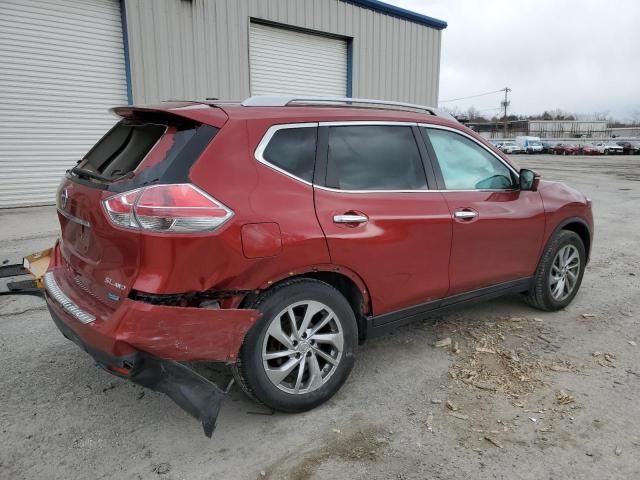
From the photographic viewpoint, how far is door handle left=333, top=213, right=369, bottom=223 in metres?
2.89

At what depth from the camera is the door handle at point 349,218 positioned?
289 centimetres

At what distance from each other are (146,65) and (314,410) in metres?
10.1

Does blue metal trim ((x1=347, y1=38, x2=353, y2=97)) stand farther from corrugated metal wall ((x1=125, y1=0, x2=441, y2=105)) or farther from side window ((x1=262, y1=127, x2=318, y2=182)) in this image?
side window ((x1=262, y1=127, x2=318, y2=182))

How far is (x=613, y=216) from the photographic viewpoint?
33.6 ft

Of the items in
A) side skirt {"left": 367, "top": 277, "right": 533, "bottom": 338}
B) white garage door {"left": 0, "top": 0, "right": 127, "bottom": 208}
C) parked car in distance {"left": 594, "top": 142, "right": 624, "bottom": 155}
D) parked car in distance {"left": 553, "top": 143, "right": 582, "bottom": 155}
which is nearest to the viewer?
side skirt {"left": 367, "top": 277, "right": 533, "bottom": 338}

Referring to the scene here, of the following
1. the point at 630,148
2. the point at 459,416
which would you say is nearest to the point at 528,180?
the point at 459,416

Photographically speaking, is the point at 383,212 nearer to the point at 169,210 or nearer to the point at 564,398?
the point at 169,210

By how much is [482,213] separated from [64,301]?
9.20 feet

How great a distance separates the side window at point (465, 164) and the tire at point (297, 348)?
51.5 inches

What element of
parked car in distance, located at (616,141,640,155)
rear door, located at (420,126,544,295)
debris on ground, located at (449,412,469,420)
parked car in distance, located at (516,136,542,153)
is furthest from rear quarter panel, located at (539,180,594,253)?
parked car in distance, located at (516,136,542,153)

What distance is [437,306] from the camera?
3.58 metres

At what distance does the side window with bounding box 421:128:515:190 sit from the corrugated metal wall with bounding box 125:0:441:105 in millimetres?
9166

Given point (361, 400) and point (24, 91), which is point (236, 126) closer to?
point (361, 400)

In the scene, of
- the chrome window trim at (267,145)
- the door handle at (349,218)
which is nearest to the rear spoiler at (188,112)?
the chrome window trim at (267,145)
